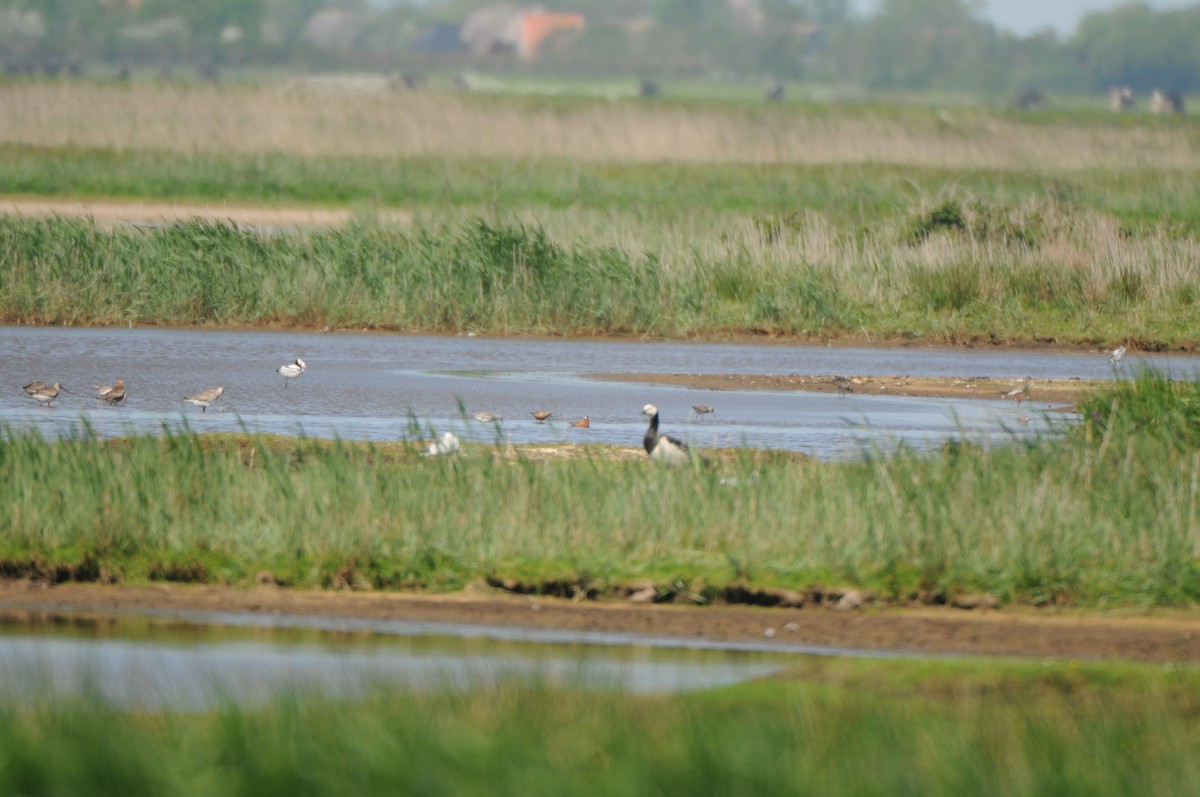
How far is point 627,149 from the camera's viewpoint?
47562mm

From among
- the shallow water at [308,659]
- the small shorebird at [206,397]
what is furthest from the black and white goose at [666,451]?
the small shorebird at [206,397]

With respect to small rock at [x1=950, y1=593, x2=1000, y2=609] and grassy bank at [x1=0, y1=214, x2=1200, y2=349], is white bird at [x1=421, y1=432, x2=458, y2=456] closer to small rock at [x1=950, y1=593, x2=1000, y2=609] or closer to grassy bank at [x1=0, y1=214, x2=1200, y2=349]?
small rock at [x1=950, y1=593, x2=1000, y2=609]

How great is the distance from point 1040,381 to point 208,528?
12535mm

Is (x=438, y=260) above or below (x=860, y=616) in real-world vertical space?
above

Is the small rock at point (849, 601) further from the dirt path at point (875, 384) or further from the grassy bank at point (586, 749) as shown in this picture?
the dirt path at point (875, 384)

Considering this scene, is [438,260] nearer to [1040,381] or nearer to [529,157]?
[1040,381]

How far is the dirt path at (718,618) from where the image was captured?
10656mm

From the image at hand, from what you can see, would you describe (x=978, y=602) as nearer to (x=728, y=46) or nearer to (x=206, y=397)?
(x=206, y=397)

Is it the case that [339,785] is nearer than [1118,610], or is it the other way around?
[339,785]

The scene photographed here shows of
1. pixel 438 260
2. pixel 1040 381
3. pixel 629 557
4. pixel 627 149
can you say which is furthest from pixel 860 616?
pixel 627 149

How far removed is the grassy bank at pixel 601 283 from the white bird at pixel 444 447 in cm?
1220

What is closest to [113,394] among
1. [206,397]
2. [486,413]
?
[206,397]

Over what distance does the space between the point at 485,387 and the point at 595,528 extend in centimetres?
890

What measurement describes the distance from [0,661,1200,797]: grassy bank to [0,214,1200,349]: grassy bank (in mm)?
17960
